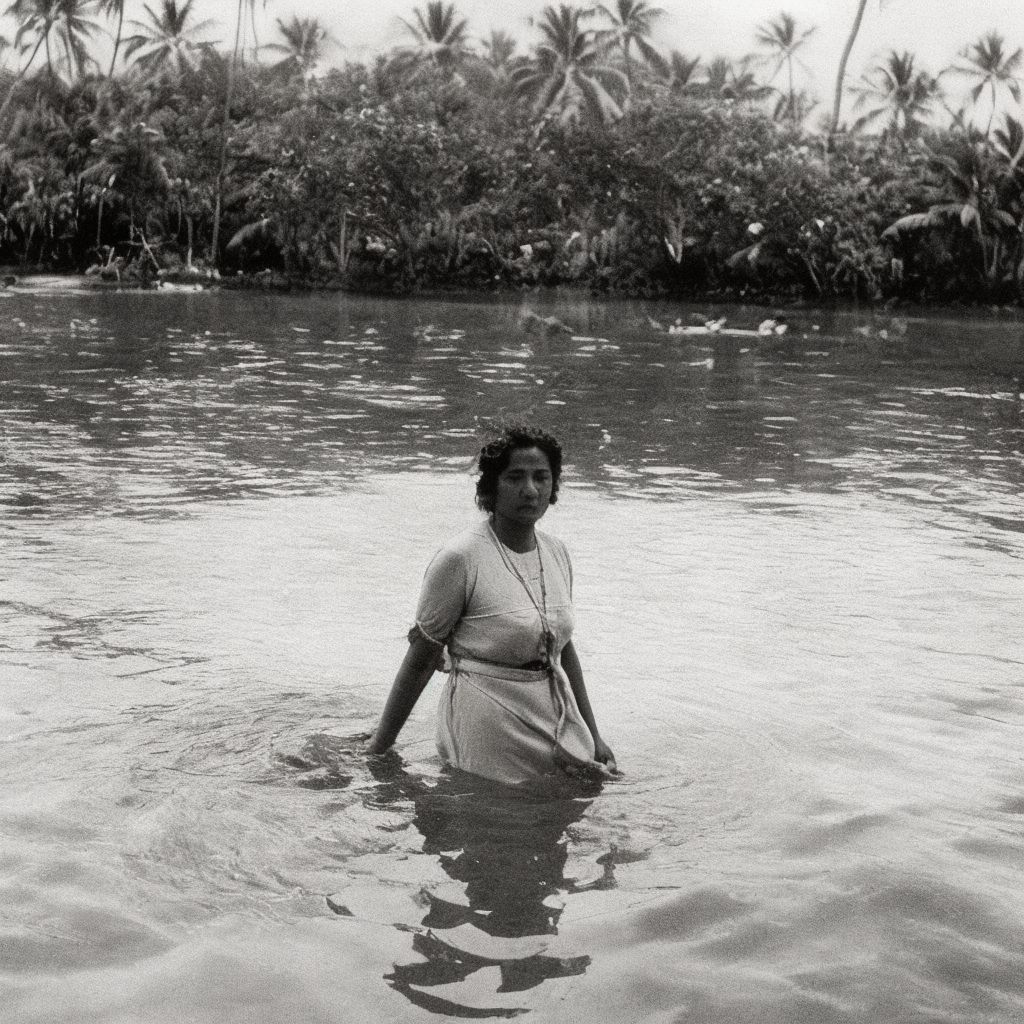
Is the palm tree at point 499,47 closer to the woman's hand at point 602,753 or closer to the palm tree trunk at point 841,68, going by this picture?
the palm tree trunk at point 841,68

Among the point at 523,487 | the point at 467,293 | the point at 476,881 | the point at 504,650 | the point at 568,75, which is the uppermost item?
the point at 568,75

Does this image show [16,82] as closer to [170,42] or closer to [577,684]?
[170,42]

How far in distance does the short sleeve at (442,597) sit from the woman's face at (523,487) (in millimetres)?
215

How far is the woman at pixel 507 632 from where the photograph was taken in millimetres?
4562

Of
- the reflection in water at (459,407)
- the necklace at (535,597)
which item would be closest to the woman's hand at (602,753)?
the necklace at (535,597)

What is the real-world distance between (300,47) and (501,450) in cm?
7141

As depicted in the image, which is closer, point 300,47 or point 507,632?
point 507,632

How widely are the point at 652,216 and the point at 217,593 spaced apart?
46018 millimetres

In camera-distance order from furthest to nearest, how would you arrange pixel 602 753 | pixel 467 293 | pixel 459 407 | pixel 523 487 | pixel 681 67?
pixel 681 67 < pixel 467 293 < pixel 459 407 < pixel 602 753 < pixel 523 487

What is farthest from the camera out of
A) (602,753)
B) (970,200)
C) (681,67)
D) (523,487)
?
(681,67)

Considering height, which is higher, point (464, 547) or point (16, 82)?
point (16, 82)

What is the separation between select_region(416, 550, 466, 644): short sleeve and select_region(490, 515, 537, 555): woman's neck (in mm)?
171

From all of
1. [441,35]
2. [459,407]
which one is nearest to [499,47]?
[441,35]

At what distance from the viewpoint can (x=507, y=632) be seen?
460 centimetres
